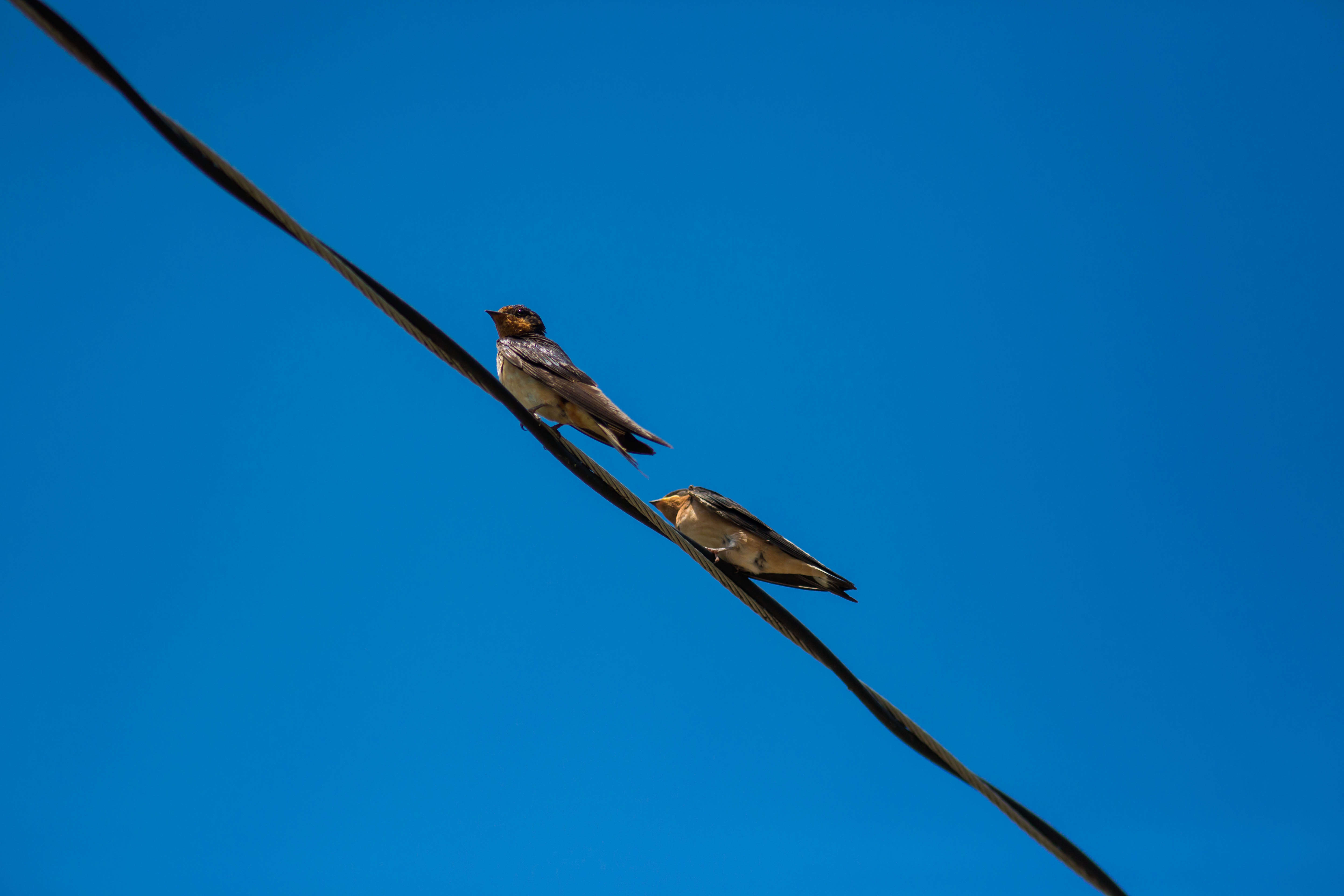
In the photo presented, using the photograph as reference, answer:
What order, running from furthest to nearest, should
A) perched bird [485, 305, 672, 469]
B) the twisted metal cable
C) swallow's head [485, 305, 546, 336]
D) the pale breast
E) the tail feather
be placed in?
swallow's head [485, 305, 546, 336] < the pale breast < perched bird [485, 305, 672, 469] < the tail feather < the twisted metal cable

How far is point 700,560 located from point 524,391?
3.35 metres

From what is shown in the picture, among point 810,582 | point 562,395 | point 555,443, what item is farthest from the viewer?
point 562,395

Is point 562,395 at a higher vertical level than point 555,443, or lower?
higher

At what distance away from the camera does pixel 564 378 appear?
21.2 feet

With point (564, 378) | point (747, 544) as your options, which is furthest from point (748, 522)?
point (564, 378)

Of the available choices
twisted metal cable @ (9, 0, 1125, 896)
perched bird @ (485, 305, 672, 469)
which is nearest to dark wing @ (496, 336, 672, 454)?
perched bird @ (485, 305, 672, 469)

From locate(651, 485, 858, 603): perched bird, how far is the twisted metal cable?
166 cm

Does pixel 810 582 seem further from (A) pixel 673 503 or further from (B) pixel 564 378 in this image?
(B) pixel 564 378

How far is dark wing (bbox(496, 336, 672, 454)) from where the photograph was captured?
5980mm

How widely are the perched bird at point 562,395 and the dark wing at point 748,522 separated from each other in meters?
0.51

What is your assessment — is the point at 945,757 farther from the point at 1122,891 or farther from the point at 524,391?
the point at 524,391

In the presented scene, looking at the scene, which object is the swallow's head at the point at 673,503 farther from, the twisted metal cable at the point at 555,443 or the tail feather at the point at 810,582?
the twisted metal cable at the point at 555,443

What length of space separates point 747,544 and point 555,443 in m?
2.37

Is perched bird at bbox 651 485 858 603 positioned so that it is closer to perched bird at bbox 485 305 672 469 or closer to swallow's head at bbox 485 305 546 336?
perched bird at bbox 485 305 672 469
